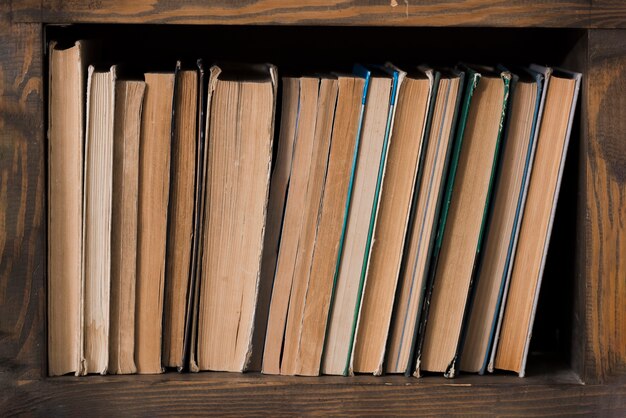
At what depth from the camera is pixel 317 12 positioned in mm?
931

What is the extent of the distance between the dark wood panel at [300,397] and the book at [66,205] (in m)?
0.04

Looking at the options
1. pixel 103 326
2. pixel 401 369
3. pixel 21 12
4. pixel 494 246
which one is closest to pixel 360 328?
pixel 401 369

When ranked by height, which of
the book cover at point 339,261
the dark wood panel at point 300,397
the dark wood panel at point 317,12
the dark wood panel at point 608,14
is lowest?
the dark wood panel at point 300,397

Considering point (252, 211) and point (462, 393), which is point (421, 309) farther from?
point (252, 211)

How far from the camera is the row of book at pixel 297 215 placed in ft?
3.14

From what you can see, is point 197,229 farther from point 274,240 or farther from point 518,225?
point 518,225

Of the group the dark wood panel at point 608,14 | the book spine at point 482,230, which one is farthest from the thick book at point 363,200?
the dark wood panel at point 608,14

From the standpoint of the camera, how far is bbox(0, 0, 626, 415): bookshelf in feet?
3.05

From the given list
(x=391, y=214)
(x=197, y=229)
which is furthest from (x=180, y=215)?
(x=391, y=214)

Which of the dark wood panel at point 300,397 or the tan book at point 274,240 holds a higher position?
the tan book at point 274,240

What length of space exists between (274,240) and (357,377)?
189 mm

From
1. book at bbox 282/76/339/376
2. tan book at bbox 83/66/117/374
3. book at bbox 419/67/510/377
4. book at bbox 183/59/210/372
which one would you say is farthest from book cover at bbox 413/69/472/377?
tan book at bbox 83/66/117/374

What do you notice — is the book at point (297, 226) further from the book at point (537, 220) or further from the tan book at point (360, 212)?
the book at point (537, 220)

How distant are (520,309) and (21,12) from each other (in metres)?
0.66
